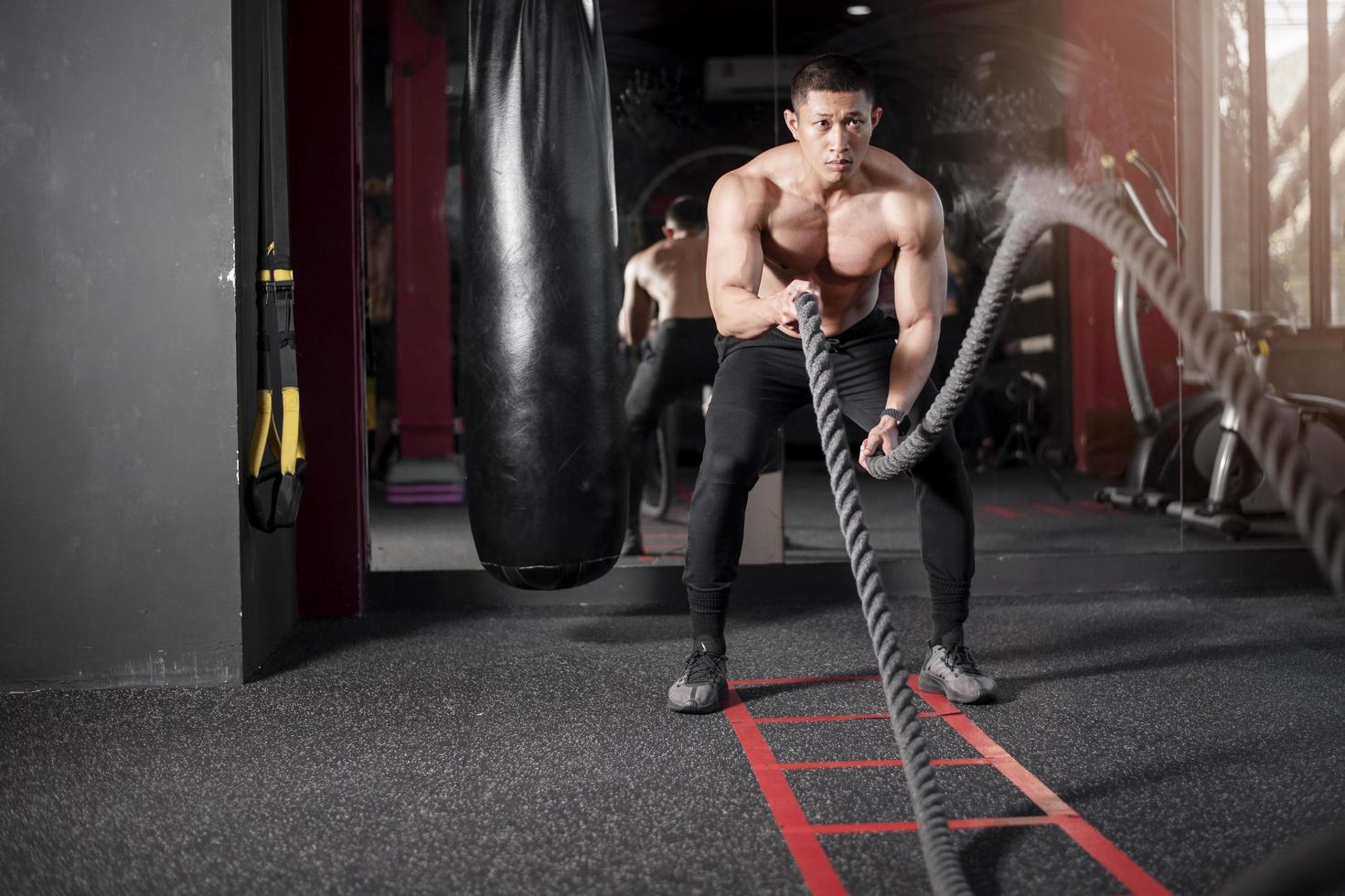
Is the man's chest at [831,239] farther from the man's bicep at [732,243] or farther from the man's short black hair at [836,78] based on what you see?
the man's short black hair at [836,78]

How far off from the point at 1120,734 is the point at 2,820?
196 cm

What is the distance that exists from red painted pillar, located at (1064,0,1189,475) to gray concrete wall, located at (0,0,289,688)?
2663 mm

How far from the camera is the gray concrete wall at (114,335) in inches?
102

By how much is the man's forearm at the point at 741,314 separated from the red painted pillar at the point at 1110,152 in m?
1.94

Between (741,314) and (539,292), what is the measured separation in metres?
0.47

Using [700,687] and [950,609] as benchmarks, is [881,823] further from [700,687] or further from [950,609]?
[950,609]

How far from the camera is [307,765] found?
215 cm

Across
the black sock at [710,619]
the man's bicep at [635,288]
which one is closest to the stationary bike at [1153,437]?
the man's bicep at [635,288]

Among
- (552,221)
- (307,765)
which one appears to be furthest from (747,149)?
(307,765)

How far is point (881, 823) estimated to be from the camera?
184 cm

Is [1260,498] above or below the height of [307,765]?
above

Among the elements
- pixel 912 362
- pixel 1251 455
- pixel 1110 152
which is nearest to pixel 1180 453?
pixel 1251 455

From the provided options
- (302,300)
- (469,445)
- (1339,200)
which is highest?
(1339,200)

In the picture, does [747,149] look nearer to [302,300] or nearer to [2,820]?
[302,300]
